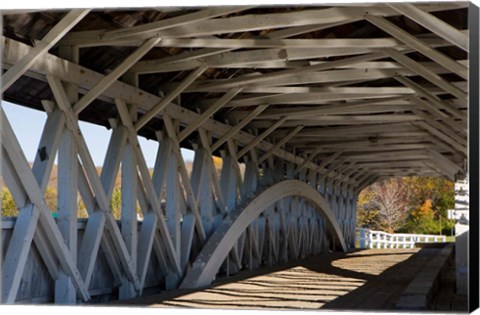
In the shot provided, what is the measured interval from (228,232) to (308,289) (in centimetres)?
172

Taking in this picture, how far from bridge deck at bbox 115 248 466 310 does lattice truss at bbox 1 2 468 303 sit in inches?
21.5

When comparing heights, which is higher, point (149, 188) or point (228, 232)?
point (149, 188)

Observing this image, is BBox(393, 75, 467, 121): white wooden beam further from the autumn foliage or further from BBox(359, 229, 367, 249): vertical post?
BBox(359, 229, 367, 249): vertical post

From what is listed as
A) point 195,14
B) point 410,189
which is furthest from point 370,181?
point 195,14

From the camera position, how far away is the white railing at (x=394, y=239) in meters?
23.8

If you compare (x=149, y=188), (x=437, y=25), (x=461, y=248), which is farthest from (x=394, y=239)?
(x=437, y=25)

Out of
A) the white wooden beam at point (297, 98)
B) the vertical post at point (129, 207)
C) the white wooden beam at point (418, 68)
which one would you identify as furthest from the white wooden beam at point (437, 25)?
the white wooden beam at point (297, 98)

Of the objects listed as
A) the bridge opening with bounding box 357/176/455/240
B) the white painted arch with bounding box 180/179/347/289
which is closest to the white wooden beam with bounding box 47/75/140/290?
the white painted arch with bounding box 180/179/347/289

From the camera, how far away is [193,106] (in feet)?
40.7

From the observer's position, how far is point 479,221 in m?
6.68

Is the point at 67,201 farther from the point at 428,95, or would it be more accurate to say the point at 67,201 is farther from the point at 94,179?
the point at 428,95

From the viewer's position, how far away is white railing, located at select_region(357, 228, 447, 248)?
77.9ft

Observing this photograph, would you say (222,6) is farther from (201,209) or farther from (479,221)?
(201,209)

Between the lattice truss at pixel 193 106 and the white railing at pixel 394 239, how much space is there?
786 centimetres
